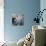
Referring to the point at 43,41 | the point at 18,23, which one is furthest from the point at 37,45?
the point at 18,23

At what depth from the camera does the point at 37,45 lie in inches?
94.2

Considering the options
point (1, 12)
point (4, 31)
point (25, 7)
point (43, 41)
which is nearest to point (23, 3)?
point (25, 7)

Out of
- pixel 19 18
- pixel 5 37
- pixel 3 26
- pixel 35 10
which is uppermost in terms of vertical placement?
pixel 35 10

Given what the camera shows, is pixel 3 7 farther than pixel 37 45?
Yes

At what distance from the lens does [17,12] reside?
16.2 feet

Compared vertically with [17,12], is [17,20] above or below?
below

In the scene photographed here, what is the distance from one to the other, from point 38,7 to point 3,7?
1346mm

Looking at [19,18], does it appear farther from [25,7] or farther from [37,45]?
[37,45]

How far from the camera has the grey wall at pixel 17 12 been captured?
4896mm

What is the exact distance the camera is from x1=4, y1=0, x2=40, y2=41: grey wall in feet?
16.1

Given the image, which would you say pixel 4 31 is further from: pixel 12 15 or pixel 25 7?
pixel 25 7

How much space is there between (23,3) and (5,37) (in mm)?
1481

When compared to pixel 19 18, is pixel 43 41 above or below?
below

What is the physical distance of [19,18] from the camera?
195 inches
